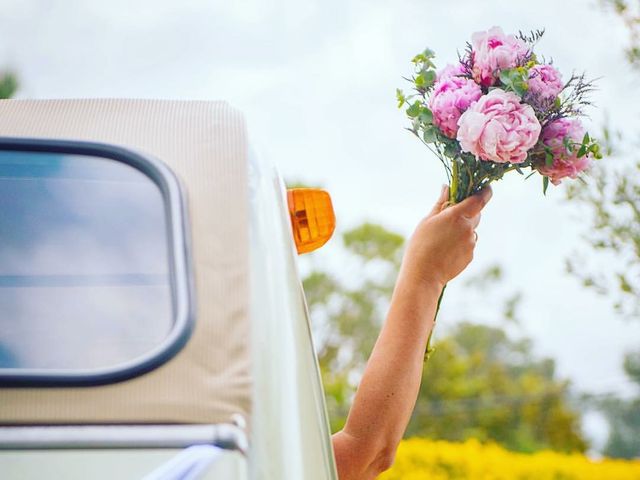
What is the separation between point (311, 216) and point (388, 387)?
15.4 inches

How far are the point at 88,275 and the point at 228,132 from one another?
32 centimetres

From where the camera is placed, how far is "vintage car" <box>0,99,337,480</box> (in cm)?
120

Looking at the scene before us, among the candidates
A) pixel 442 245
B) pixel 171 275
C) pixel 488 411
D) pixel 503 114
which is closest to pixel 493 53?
pixel 503 114

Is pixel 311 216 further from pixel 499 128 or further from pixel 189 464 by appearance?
pixel 189 464

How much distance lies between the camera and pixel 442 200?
248cm

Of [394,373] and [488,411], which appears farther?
[488,411]

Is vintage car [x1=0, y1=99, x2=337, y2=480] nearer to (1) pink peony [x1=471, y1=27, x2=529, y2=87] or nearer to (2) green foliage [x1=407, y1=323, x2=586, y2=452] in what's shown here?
(1) pink peony [x1=471, y1=27, x2=529, y2=87]

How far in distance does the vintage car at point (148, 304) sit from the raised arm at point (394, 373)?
1.60 ft

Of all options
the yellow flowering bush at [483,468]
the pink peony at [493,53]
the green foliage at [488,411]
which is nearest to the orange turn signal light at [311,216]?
the pink peony at [493,53]

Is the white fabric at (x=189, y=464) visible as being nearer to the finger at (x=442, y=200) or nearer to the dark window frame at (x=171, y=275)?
the dark window frame at (x=171, y=275)

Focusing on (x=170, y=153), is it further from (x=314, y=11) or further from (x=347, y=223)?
(x=314, y=11)

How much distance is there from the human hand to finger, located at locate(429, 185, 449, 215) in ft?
0.45

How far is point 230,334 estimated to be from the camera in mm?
1305

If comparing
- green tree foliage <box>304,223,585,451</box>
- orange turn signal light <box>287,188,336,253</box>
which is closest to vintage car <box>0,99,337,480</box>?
orange turn signal light <box>287,188,336,253</box>
